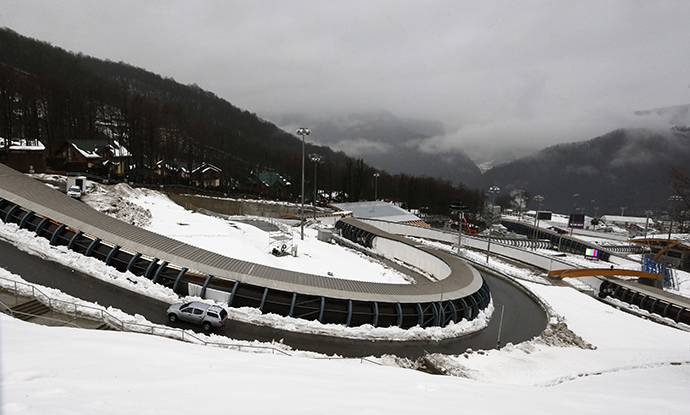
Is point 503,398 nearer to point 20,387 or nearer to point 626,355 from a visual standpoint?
point 20,387

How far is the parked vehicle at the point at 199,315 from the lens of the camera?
540 inches

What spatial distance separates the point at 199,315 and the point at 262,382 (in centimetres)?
801

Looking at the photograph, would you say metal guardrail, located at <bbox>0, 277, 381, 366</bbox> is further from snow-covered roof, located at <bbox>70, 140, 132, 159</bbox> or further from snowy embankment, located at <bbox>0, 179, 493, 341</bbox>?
snow-covered roof, located at <bbox>70, 140, 132, 159</bbox>

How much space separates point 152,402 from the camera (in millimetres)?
5352

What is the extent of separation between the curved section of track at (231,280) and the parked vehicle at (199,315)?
167 centimetres

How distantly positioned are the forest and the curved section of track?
41.2 meters

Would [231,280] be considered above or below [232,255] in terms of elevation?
above

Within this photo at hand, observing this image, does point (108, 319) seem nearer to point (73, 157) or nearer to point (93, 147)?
point (93, 147)

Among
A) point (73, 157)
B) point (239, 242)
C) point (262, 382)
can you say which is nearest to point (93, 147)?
point (73, 157)

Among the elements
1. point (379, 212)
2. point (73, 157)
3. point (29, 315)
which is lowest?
point (29, 315)

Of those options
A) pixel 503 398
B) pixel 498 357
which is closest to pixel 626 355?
pixel 498 357

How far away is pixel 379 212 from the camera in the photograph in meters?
73.1

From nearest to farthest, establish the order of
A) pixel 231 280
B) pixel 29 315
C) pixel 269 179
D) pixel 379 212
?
pixel 29 315
pixel 231 280
pixel 379 212
pixel 269 179

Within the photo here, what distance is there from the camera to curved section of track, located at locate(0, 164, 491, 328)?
16.0 meters
